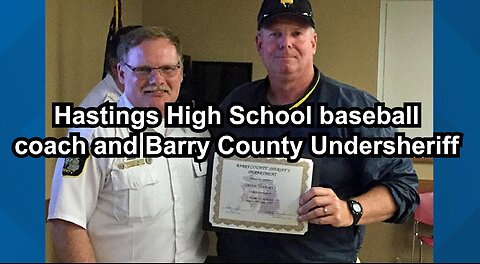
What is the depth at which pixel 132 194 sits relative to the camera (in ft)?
2.63

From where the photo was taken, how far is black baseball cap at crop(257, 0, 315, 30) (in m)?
0.82

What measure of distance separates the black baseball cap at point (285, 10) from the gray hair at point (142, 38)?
109 mm

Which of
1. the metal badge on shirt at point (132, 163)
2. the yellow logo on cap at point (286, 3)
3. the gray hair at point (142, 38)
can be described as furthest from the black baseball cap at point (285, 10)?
the metal badge on shirt at point (132, 163)

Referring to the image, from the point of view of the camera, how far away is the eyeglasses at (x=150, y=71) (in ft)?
2.61

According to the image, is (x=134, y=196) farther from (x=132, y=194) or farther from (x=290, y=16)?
(x=290, y=16)

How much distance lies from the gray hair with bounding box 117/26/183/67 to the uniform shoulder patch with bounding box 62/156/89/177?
0.43 ft

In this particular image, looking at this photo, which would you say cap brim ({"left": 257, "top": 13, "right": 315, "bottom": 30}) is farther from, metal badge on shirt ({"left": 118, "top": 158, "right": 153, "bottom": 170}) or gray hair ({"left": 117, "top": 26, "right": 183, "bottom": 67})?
metal badge on shirt ({"left": 118, "top": 158, "right": 153, "bottom": 170})

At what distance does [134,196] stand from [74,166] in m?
0.08

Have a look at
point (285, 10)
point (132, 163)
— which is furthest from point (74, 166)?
point (285, 10)
